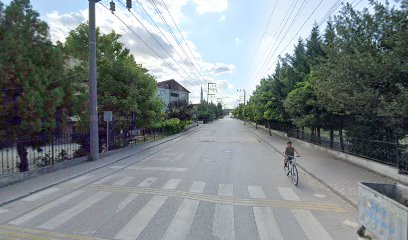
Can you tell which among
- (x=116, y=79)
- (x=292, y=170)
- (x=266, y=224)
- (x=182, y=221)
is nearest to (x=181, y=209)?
(x=182, y=221)

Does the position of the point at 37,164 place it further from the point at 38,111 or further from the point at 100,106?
the point at 100,106

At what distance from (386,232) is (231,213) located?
293 centimetres

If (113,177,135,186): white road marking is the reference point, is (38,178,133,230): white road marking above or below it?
above

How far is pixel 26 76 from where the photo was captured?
9.88 meters

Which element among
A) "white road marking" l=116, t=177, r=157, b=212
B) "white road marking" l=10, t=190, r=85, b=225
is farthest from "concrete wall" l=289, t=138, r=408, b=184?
"white road marking" l=10, t=190, r=85, b=225

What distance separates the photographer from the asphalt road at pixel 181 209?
200 inches

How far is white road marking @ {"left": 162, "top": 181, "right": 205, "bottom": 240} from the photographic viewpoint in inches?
194

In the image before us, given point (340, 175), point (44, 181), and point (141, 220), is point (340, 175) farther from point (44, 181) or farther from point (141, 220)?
point (44, 181)

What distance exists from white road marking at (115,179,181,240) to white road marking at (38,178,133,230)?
4.49 ft

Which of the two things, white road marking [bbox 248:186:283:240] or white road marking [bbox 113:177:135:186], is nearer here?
white road marking [bbox 248:186:283:240]

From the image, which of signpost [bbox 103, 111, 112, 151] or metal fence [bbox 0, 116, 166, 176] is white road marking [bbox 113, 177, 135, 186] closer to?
metal fence [bbox 0, 116, 166, 176]

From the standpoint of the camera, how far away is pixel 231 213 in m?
6.12

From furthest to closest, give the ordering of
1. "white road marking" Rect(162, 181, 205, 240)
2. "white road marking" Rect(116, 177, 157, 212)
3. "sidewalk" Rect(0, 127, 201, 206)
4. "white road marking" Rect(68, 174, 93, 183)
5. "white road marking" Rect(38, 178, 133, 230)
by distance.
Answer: "white road marking" Rect(68, 174, 93, 183)
"sidewalk" Rect(0, 127, 201, 206)
"white road marking" Rect(116, 177, 157, 212)
"white road marking" Rect(38, 178, 133, 230)
"white road marking" Rect(162, 181, 205, 240)

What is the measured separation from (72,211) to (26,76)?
6.18 metres
